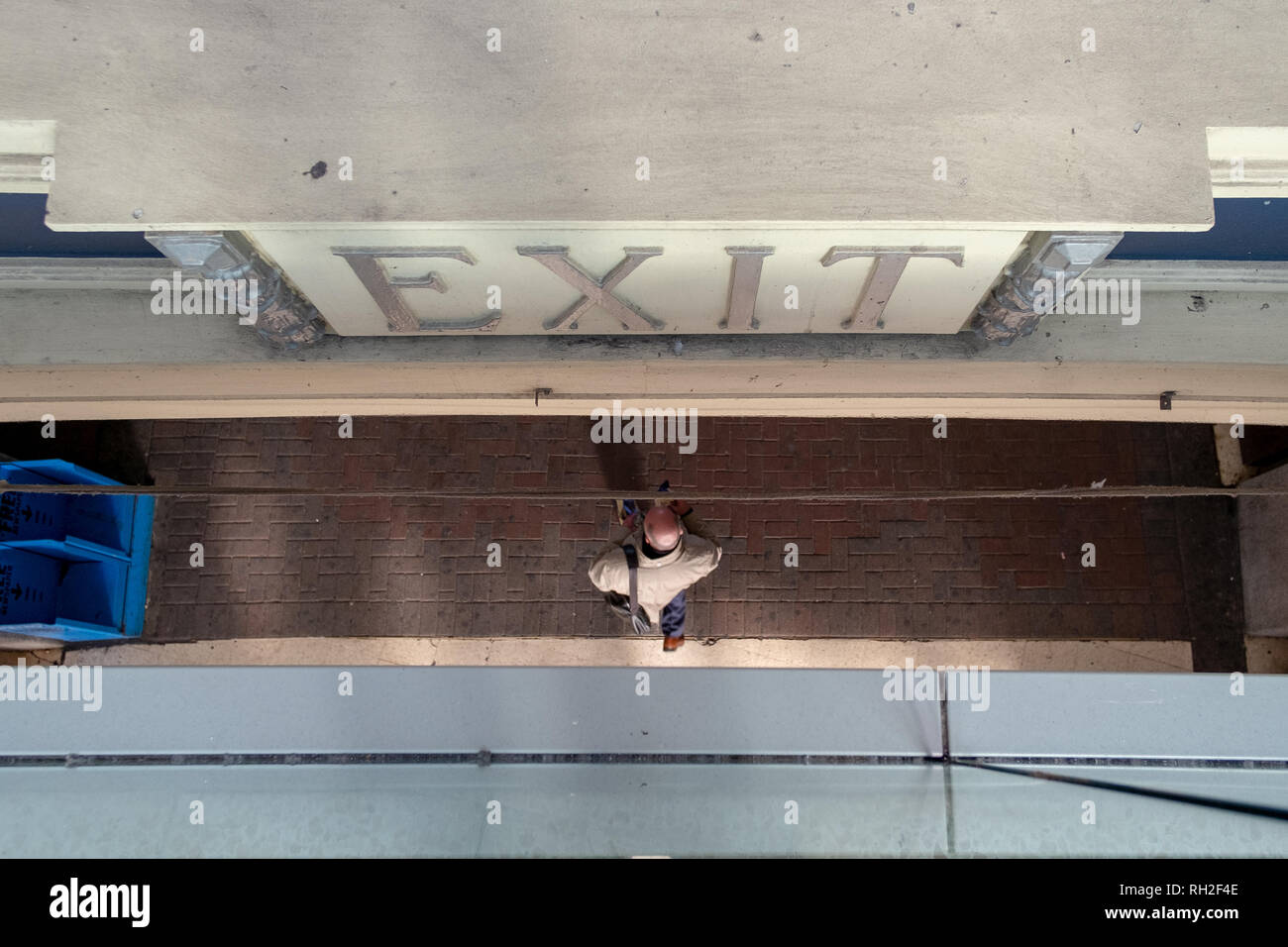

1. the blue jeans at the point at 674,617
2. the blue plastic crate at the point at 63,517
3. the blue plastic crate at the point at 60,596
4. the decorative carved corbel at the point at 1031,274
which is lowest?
the blue jeans at the point at 674,617

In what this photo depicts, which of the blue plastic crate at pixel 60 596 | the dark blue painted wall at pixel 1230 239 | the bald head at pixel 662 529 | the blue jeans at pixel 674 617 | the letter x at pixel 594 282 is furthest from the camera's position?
the blue jeans at pixel 674 617

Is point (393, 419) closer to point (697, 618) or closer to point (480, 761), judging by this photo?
point (697, 618)

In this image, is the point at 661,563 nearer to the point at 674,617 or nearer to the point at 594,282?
the point at 674,617

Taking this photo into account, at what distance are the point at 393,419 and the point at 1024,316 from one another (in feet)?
13.4

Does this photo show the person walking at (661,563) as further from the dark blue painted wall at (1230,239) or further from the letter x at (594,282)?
the dark blue painted wall at (1230,239)

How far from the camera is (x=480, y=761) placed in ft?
6.80

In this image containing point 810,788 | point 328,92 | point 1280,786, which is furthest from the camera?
point 328,92

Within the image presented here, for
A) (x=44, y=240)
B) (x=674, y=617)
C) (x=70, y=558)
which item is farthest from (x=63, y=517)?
(x=674, y=617)

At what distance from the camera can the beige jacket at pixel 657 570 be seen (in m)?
4.32

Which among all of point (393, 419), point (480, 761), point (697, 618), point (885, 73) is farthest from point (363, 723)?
point (393, 419)

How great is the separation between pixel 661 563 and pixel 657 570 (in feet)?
0.28

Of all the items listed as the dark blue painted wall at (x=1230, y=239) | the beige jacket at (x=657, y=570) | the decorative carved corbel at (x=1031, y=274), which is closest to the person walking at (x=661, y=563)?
the beige jacket at (x=657, y=570)

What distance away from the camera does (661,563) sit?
4.26m

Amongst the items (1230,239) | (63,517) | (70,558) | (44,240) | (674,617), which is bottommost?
(674,617)
